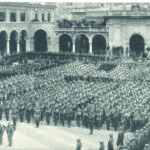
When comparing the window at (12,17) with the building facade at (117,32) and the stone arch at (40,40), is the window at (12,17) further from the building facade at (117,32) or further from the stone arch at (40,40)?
the building facade at (117,32)

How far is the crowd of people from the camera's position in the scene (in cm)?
2373

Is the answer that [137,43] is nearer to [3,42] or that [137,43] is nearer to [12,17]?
[12,17]

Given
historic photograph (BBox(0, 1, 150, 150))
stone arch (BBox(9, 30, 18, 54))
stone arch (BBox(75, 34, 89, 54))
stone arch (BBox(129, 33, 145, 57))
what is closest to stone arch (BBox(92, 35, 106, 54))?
historic photograph (BBox(0, 1, 150, 150))

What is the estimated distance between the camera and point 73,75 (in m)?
37.7

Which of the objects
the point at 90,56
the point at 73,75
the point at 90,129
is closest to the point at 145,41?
the point at 90,56

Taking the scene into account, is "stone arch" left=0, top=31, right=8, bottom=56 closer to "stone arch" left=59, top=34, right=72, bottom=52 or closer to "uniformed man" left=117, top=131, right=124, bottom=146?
"stone arch" left=59, top=34, right=72, bottom=52

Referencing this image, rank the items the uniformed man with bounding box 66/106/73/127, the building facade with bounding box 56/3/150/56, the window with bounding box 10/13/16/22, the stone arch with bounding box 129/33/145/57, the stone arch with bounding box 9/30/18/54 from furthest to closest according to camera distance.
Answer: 1. the stone arch with bounding box 9/30/18/54
2. the window with bounding box 10/13/16/22
3. the stone arch with bounding box 129/33/145/57
4. the building facade with bounding box 56/3/150/56
5. the uniformed man with bounding box 66/106/73/127

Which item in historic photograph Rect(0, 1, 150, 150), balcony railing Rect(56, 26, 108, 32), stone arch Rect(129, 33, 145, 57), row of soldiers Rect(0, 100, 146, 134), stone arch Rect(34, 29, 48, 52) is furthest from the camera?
stone arch Rect(34, 29, 48, 52)

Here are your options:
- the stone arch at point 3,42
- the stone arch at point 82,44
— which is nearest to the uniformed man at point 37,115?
the stone arch at point 3,42

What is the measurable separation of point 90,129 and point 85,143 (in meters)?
2.15

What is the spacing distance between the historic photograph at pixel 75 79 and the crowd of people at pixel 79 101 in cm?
6

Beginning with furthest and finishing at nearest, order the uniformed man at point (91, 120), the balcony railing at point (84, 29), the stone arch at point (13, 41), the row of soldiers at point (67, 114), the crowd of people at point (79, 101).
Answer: the stone arch at point (13, 41) → the balcony railing at point (84, 29) → the crowd of people at point (79, 101) → the row of soldiers at point (67, 114) → the uniformed man at point (91, 120)

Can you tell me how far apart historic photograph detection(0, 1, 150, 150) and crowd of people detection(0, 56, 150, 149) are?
0.20 feet

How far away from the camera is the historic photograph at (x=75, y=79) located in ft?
72.6
